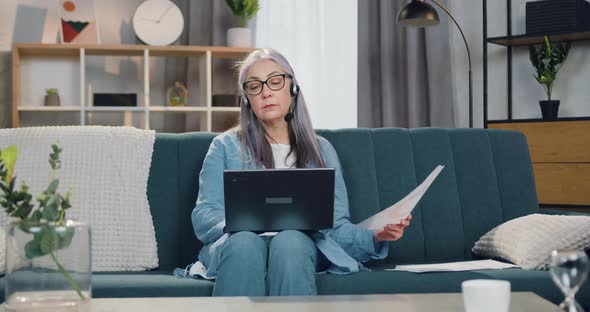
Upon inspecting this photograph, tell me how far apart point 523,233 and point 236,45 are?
245 centimetres

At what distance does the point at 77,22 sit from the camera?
4.39 meters

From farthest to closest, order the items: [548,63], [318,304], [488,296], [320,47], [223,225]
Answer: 1. [320,47]
2. [548,63]
3. [223,225]
4. [318,304]
5. [488,296]

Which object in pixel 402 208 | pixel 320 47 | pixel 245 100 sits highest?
pixel 320 47

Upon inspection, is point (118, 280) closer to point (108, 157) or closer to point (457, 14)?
point (108, 157)

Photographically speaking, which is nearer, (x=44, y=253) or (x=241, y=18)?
(x=44, y=253)

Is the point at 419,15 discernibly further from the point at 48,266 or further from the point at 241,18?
the point at 48,266

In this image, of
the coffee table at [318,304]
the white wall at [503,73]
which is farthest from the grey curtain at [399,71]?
the coffee table at [318,304]

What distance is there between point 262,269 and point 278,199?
18cm

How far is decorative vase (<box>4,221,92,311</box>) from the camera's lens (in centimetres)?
132

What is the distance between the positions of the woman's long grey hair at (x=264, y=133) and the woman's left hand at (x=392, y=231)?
35cm

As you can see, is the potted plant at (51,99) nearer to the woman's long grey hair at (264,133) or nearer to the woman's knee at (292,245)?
the woman's long grey hair at (264,133)

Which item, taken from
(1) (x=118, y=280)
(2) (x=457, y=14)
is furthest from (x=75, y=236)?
(2) (x=457, y=14)

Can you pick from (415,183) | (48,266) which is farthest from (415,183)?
(48,266)

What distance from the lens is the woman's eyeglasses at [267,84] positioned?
246 cm
